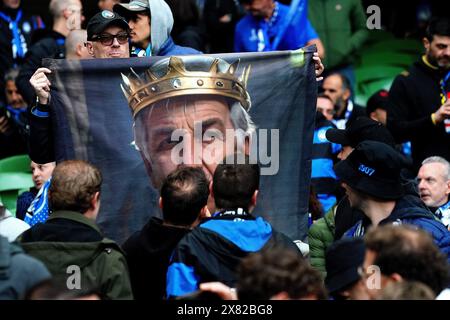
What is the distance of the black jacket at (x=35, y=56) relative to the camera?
33.2ft

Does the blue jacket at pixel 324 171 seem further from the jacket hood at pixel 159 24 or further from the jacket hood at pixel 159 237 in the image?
the jacket hood at pixel 159 237

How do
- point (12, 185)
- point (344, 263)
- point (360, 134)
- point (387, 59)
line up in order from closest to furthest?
point (344, 263) → point (360, 134) → point (12, 185) → point (387, 59)

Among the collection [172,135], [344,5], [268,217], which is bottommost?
[268,217]

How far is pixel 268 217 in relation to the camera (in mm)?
7082

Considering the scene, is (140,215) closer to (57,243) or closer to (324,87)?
(57,243)

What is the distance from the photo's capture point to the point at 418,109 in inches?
368

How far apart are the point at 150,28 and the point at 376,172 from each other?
2280 millimetres

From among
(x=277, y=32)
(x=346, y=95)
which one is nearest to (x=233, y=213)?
(x=346, y=95)

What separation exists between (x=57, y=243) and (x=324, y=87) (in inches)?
209

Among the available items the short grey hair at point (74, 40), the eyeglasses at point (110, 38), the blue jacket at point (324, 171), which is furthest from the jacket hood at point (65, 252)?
the blue jacket at point (324, 171)

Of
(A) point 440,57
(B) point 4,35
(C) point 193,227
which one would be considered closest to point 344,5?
(A) point 440,57

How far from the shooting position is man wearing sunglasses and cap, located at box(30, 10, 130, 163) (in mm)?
6988

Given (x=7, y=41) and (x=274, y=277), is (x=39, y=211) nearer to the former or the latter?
(x=274, y=277)

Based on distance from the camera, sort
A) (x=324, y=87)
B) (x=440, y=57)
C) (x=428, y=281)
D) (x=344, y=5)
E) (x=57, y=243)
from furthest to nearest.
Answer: (x=344, y=5) → (x=324, y=87) → (x=440, y=57) → (x=57, y=243) → (x=428, y=281)
